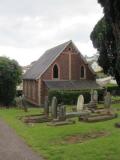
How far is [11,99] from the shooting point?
39.7 m

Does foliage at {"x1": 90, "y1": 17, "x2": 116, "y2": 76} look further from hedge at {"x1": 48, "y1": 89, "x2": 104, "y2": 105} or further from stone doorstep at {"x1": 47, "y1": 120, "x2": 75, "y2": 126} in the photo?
stone doorstep at {"x1": 47, "y1": 120, "x2": 75, "y2": 126}

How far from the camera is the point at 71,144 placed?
15305 mm

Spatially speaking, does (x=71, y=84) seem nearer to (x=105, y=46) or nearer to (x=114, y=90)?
(x=105, y=46)

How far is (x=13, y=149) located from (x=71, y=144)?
8.71 ft

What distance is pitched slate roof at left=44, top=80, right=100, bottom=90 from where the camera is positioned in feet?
139

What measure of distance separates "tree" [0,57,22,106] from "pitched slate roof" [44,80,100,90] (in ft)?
15.6

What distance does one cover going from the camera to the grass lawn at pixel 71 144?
12.9m

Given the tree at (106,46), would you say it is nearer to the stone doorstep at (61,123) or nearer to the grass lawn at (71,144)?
the stone doorstep at (61,123)

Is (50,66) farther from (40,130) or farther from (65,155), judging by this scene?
(65,155)

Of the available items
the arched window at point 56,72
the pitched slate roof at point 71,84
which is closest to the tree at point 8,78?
the pitched slate roof at point 71,84

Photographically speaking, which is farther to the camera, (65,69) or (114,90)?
(114,90)

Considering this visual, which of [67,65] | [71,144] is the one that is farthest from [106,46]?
[71,144]

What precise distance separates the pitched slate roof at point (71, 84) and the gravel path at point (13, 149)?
23.2 metres

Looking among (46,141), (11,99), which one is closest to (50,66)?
(11,99)
